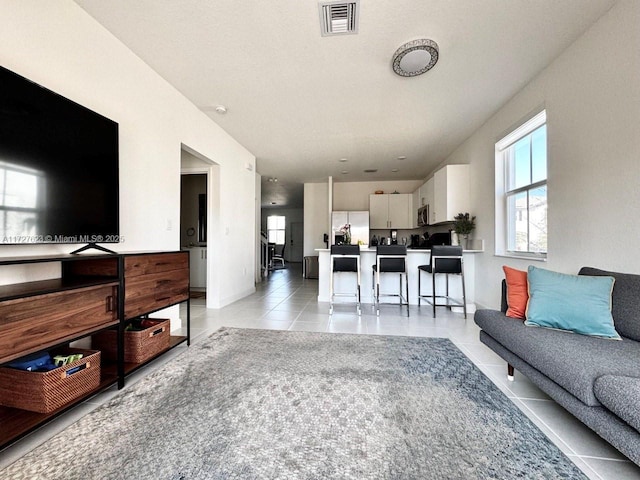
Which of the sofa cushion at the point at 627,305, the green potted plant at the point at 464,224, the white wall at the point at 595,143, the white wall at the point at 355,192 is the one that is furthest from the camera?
the white wall at the point at 355,192

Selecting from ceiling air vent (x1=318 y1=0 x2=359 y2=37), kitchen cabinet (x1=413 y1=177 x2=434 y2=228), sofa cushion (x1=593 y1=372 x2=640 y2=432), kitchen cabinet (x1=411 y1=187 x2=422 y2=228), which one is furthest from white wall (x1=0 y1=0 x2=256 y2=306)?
kitchen cabinet (x1=411 y1=187 x2=422 y2=228)

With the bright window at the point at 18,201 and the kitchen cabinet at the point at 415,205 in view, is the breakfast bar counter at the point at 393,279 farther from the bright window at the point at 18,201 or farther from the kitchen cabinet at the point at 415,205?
the bright window at the point at 18,201

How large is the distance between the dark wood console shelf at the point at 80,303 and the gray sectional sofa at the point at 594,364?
2.54m

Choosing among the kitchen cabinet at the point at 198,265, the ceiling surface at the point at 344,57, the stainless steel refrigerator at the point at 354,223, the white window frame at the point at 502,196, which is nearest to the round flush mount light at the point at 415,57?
the ceiling surface at the point at 344,57

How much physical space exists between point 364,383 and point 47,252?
91.3 inches

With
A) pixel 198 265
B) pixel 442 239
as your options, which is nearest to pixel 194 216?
pixel 198 265

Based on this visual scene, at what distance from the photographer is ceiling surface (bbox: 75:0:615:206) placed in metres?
1.89

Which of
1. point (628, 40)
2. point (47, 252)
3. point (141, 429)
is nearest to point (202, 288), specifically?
point (47, 252)

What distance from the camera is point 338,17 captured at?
6.33 ft

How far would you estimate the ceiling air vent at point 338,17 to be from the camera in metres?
1.82

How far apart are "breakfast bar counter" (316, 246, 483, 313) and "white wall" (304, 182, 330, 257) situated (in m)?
3.05

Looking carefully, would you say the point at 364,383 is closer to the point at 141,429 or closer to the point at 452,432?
the point at 452,432

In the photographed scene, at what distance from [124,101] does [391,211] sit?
588 cm

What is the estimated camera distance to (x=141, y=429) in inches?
54.4
